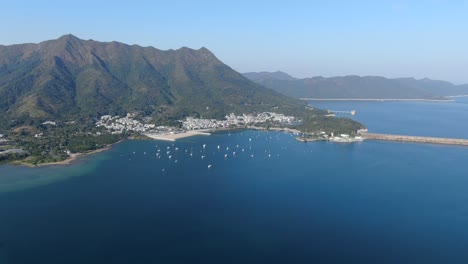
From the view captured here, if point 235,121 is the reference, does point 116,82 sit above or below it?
above

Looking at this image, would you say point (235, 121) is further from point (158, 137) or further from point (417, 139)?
point (417, 139)

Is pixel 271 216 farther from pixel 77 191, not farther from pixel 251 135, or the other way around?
pixel 251 135

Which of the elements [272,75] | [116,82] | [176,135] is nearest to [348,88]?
[272,75]

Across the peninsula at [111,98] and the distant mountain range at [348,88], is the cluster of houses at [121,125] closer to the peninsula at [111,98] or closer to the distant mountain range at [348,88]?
the peninsula at [111,98]

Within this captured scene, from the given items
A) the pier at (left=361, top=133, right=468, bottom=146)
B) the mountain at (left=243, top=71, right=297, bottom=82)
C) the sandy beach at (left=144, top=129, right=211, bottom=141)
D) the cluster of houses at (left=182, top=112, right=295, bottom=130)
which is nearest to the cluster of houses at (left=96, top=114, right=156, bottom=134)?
the sandy beach at (left=144, top=129, right=211, bottom=141)

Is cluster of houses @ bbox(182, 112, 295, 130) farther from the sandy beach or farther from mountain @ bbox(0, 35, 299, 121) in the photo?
mountain @ bbox(0, 35, 299, 121)

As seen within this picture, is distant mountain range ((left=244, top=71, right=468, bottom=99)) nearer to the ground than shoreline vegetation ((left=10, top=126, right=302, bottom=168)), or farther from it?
farther from it
